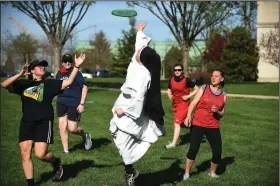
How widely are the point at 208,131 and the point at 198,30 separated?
80.1 ft

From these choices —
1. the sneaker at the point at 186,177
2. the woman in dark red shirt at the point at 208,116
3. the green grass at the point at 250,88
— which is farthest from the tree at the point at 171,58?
the sneaker at the point at 186,177

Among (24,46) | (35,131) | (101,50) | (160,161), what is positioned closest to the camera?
(35,131)

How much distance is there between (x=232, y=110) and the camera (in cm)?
1773

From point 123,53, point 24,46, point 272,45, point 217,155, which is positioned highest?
point 123,53

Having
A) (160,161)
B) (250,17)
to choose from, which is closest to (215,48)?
(250,17)

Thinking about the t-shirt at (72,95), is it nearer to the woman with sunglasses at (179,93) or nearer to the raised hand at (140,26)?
the woman with sunglasses at (179,93)

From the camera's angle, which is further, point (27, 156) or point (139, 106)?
point (27, 156)

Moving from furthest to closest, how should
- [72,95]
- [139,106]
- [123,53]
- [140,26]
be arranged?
1. [123,53]
2. [72,95]
3. [140,26]
4. [139,106]

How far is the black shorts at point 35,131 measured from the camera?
604cm

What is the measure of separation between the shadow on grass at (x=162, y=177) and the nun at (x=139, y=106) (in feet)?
2.39

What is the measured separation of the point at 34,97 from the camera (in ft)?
19.9

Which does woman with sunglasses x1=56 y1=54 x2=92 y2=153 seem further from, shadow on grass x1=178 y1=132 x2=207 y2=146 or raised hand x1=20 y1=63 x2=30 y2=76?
shadow on grass x1=178 y1=132 x2=207 y2=146

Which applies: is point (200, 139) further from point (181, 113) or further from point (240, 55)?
point (240, 55)

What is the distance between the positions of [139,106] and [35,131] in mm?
1618
